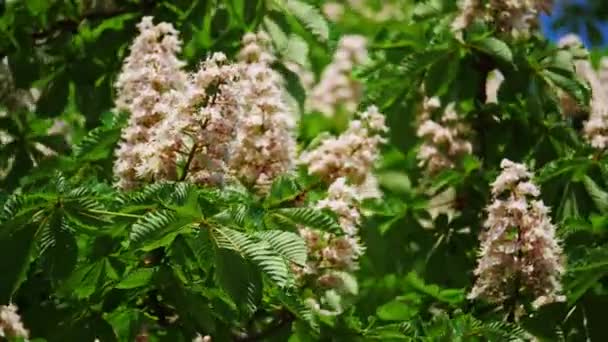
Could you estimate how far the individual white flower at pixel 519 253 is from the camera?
259 cm

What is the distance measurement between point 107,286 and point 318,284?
52 centimetres

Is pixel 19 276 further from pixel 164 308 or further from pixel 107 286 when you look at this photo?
pixel 164 308

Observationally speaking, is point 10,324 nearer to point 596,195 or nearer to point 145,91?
point 145,91

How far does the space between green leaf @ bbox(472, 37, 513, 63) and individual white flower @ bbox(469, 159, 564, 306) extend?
2.17 ft

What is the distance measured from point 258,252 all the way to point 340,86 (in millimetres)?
3492

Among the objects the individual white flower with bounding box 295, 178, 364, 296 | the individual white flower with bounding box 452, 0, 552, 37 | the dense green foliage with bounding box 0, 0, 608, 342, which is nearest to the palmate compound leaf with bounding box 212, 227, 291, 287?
the dense green foliage with bounding box 0, 0, 608, 342

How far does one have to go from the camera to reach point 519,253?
2.62m

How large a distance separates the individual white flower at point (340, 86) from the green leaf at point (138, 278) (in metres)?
2.50

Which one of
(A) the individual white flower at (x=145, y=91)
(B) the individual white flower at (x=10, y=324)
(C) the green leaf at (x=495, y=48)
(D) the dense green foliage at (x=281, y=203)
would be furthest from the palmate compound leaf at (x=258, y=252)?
(C) the green leaf at (x=495, y=48)

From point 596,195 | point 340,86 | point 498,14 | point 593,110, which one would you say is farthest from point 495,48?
point 340,86

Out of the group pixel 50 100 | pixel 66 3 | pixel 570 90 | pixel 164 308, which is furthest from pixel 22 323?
pixel 570 90

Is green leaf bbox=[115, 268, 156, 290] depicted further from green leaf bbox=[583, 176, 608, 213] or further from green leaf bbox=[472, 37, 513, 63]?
green leaf bbox=[583, 176, 608, 213]

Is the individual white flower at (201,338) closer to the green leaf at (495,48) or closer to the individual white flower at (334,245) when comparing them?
the individual white flower at (334,245)

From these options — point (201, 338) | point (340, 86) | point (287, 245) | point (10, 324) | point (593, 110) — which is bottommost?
point (340, 86)
